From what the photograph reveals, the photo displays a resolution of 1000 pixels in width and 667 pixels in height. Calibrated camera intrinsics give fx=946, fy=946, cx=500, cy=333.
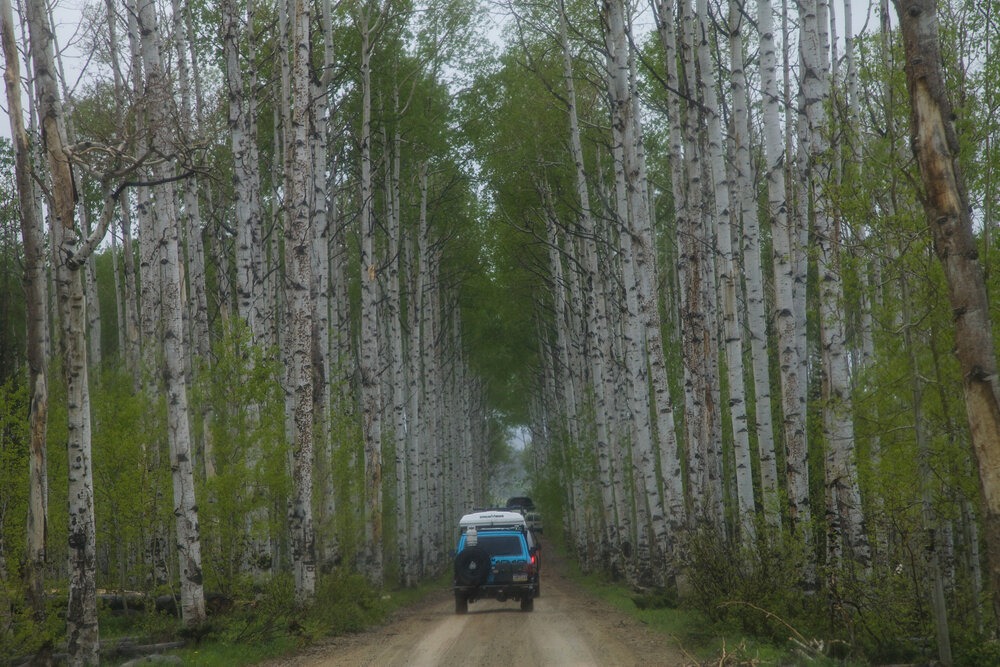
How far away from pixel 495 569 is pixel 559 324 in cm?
1143

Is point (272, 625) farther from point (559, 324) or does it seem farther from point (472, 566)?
point (559, 324)

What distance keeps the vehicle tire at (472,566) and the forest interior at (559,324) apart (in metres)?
2.08

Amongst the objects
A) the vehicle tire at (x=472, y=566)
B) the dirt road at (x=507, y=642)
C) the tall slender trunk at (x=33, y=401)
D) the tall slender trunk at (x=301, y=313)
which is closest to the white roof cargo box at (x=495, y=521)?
the vehicle tire at (x=472, y=566)

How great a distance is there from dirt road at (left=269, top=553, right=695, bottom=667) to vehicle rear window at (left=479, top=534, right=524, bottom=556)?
3.85ft

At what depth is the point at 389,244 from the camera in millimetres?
24062

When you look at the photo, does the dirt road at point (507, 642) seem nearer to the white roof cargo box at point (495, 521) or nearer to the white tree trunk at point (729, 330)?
the white roof cargo box at point (495, 521)

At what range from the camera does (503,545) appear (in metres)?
20.0

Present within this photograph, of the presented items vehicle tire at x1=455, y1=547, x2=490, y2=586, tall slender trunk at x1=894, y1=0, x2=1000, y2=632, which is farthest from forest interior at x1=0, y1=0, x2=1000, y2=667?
vehicle tire at x1=455, y1=547, x2=490, y2=586

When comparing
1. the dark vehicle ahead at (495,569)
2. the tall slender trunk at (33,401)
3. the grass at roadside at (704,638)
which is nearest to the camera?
the grass at roadside at (704,638)

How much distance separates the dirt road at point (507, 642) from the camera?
11.0 metres

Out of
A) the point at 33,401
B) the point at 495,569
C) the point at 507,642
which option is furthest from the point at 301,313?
the point at 495,569

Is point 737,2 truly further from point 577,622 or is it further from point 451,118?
point 451,118

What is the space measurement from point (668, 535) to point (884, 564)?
7.85 metres

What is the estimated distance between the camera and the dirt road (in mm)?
11047
